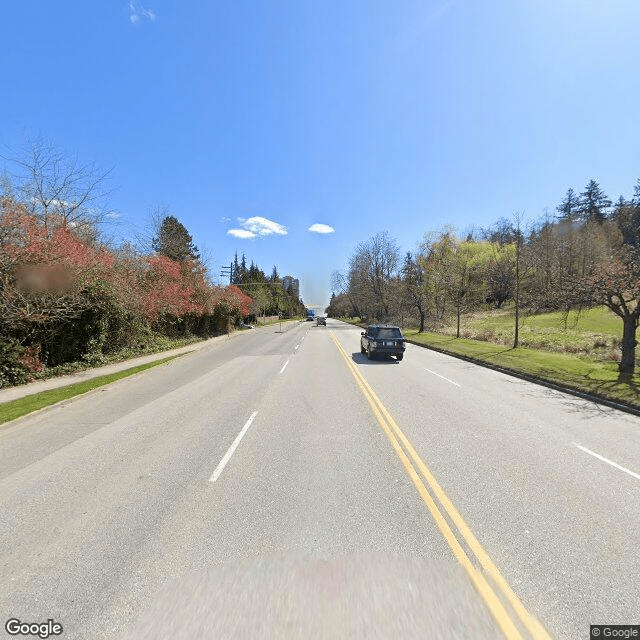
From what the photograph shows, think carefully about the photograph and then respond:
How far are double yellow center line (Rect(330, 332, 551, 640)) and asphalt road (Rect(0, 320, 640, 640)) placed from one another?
17 mm

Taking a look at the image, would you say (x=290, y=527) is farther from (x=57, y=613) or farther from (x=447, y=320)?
(x=447, y=320)

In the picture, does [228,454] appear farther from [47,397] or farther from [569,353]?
[569,353]

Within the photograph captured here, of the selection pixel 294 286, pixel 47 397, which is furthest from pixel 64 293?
pixel 294 286

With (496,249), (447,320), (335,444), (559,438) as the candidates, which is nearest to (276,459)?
(335,444)

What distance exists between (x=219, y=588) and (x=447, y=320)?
166 ft

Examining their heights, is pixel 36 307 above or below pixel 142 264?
below

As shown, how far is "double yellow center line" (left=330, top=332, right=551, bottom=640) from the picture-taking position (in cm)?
261

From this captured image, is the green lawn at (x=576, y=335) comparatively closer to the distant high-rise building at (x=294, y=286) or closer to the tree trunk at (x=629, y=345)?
the tree trunk at (x=629, y=345)

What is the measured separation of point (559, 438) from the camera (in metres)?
6.85

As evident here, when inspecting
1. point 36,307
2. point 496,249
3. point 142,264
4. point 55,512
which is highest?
point 496,249

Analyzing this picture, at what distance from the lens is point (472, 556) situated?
11.0 feet

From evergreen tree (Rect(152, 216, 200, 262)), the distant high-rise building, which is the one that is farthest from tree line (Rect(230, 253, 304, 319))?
evergreen tree (Rect(152, 216, 200, 262))

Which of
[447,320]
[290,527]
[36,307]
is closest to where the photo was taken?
[290,527]

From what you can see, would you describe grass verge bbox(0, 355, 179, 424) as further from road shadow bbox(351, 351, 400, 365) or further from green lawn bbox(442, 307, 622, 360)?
green lawn bbox(442, 307, 622, 360)
